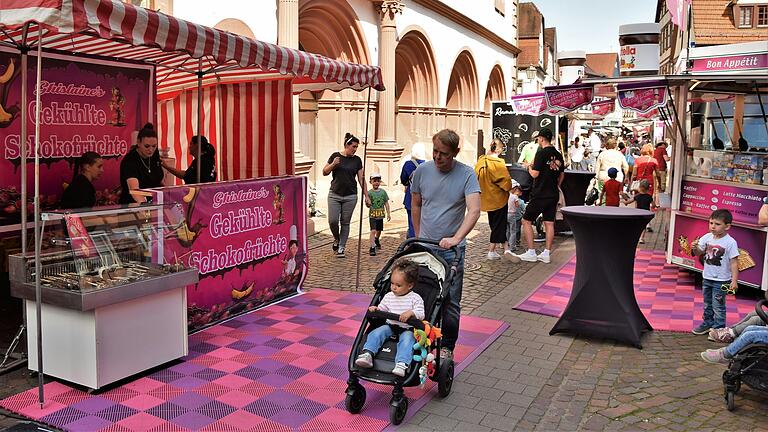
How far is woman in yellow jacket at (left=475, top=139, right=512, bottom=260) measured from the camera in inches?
404

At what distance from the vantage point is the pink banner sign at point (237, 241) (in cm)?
633

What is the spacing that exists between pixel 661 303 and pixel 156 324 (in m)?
5.57

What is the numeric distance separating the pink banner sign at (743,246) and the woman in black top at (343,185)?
171 inches

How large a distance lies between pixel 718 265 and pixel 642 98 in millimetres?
2508

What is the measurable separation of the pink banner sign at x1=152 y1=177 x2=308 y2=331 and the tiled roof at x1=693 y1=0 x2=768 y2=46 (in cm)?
2889

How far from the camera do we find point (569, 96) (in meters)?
8.88

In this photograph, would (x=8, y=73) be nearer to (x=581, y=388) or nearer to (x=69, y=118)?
(x=69, y=118)

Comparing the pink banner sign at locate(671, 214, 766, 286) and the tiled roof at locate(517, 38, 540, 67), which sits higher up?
the tiled roof at locate(517, 38, 540, 67)

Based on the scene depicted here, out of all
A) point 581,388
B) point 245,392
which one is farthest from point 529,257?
point 245,392

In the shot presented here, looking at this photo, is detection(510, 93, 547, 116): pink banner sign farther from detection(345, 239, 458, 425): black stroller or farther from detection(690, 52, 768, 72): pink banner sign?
detection(345, 239, 458, 425): black stroller

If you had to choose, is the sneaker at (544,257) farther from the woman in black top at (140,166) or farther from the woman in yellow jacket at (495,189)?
the woman in black top at (140,166)

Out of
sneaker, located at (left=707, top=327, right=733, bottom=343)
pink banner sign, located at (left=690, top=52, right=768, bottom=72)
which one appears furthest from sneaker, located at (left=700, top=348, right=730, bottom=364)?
pink banner sign, located at (left=690, top=52, right=768, bottom=72)

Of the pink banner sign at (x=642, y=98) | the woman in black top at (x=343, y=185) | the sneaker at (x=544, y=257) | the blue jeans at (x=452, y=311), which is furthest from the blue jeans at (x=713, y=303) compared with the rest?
the woman in black top at (x=343, y=185)

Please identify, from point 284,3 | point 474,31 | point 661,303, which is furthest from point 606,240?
point 474,31
